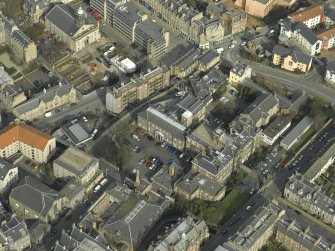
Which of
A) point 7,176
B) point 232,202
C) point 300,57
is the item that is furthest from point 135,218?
point 300,57

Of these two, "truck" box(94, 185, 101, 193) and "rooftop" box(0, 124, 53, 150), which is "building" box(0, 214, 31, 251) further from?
"rooftop" box(0, 124, 53, 150)

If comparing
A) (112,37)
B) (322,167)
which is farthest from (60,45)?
(322,167)

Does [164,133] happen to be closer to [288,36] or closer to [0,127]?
[0,127]

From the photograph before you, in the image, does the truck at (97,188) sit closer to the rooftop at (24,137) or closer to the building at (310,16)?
the rooftop at (24,137)

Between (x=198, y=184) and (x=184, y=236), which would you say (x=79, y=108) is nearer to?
(x=198, y=184)

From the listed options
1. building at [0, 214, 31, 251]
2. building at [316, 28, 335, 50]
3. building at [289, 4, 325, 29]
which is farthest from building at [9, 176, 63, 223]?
building at [289, 4, 325, 29]
